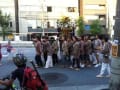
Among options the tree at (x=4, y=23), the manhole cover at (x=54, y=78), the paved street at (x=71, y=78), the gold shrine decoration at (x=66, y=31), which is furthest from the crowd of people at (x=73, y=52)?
the tree at (x=4, y=23)

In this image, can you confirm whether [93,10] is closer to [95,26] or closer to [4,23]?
[95,26]

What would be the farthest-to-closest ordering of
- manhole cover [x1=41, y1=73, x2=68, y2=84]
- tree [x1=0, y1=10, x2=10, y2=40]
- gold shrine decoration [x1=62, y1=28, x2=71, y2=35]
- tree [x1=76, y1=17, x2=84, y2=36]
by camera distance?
tree [x1=76, y1=17, x2=84, y2=36] → tree [x1=0, y1=10, x2=10, y2=40] → gold shrine decoration [x1=62, y1=28, x2=71, y2=35] → manhole cover [x1=41, y1=73, x2=68, y2=84]

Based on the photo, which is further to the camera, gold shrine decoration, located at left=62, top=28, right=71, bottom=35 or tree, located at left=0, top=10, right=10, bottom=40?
tree, located at left=0, top=10, right=10, bottom=40

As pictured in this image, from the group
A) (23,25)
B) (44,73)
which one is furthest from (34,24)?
(44,73)

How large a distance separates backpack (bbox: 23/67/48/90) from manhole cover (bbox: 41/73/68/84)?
709 centimetres

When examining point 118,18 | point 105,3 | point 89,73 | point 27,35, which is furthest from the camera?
point 105,3

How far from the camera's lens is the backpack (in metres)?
5.77

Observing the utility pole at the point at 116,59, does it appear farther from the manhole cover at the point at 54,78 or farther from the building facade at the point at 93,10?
the building facade at the point at 93,10

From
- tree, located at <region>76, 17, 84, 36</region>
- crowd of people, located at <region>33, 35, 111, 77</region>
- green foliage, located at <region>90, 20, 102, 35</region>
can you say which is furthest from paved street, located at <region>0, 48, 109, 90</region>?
green foliage, located at <region>90, 20, 102, 35</region>

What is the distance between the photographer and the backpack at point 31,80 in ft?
18.9

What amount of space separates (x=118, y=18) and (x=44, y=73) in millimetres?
8922

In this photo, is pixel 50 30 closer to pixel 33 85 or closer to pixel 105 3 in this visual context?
pixel 105 3

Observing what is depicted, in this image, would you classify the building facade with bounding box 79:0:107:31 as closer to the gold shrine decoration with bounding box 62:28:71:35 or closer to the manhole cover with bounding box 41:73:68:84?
the gold shrine decoration with bounding box 62:28:71:35

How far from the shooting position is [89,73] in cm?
1492
